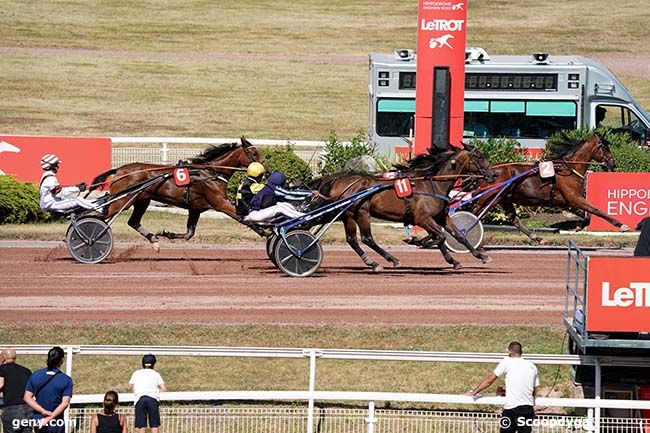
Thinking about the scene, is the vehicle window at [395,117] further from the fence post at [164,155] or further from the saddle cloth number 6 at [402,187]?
the saddle cloth number 6 at [402,187]

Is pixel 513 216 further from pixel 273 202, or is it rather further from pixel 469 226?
pixel 273 202

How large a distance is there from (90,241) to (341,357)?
8.22 meters

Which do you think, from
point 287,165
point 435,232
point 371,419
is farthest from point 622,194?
point 371,419

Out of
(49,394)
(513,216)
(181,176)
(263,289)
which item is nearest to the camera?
(49,394)

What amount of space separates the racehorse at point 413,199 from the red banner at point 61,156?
25.5 feet

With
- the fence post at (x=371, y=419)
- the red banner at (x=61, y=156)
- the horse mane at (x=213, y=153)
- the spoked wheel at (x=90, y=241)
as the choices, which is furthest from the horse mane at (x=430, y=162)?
the red banner at (x=61, y=156)

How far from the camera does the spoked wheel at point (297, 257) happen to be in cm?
1923

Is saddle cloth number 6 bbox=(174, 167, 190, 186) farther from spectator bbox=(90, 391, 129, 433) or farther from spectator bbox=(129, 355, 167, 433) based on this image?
spectator bbox=(90, 391, 129, 433)

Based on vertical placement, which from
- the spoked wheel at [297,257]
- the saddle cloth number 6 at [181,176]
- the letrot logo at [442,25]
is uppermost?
the letrot logo at [442,25]

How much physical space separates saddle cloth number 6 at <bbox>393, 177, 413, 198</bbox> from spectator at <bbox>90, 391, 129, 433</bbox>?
8.28 metres

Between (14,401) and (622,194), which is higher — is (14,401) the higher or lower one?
the lower one

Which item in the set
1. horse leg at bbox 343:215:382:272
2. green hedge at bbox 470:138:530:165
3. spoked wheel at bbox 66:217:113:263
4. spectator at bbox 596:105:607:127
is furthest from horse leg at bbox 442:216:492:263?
spectator at bbox 596:105:607:127

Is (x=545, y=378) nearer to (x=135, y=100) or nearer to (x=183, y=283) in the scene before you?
(x=183, y=283)

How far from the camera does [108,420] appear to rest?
11922 mm
